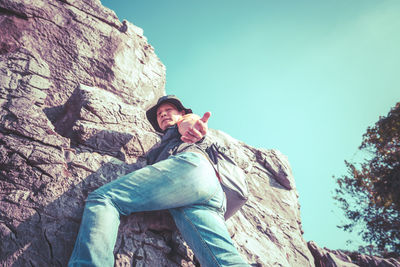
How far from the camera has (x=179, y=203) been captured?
7.07 ft

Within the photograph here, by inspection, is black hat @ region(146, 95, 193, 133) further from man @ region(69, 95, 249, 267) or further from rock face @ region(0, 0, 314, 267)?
man @ region(69, 95, 249, 267)

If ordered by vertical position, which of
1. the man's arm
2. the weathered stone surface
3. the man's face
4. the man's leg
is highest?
the man's face

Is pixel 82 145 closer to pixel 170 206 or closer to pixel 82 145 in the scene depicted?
pixel 82 145

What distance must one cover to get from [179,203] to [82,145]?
7.40 ft

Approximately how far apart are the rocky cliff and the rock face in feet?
0.04

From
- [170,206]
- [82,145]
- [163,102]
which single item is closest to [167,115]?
[163,102]

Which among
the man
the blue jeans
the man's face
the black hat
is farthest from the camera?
the black hat

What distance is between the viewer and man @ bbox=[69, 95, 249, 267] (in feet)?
5.78

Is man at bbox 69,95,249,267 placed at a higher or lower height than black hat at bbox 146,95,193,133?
lower

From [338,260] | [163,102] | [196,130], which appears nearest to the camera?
[196,130]

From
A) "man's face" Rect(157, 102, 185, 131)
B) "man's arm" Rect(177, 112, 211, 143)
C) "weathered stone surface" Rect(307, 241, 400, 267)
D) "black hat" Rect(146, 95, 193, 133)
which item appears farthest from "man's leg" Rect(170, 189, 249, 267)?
"weathered stone surface" Rect(307, 241, 400, 267)

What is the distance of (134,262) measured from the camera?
239cm

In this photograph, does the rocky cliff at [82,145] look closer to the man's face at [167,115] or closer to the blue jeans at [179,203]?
the blue jeans at [179,203]

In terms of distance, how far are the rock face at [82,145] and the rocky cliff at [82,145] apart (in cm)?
1
